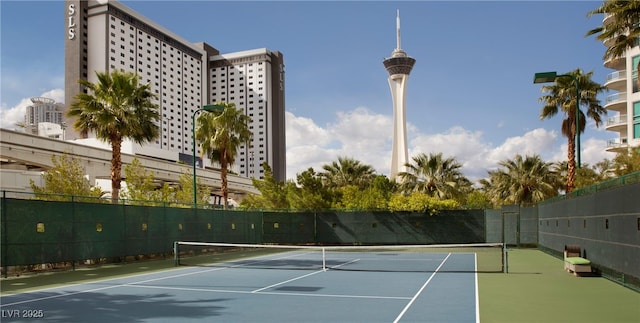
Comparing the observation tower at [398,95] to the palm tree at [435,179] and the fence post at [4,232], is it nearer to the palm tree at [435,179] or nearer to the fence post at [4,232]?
the palm tree at [435,179]

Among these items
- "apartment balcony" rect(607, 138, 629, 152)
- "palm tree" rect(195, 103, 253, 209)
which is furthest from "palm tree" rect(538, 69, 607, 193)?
"apartment balcony" rect(607, 138, 629, 152)

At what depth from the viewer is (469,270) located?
19766 mm

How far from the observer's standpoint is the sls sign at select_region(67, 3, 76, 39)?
121562 millimetres

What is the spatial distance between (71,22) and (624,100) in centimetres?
10499

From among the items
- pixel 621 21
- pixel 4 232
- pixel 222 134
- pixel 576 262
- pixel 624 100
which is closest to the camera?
pixel 4 232

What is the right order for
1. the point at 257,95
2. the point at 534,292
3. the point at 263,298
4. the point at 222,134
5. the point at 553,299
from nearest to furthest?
the point at 553,299 → the point at 263,298 → the point at 534,292 → the point at 222,134 → the point at 257,95

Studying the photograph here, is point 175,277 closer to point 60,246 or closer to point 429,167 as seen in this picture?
point 60,246

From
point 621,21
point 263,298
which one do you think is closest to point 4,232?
point 263,298

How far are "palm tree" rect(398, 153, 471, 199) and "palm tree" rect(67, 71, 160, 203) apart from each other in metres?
19.7

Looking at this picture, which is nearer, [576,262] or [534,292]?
[534,292]

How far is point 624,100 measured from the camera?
54.8m

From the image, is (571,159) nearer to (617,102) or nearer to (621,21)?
(621,21)

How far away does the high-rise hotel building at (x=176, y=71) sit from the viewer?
123 meters

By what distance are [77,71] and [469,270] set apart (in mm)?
116379
